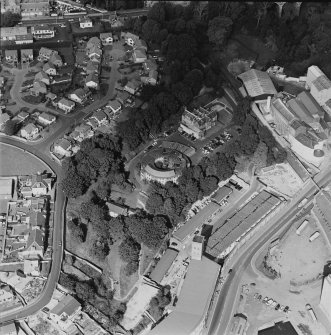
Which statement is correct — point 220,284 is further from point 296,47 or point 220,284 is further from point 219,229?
point 296,47

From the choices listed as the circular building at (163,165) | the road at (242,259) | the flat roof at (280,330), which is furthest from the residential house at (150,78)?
the flat roof at (280,330)

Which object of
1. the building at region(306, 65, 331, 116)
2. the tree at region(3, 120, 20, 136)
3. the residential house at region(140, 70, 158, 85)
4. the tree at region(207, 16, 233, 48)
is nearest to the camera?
the tree at region(3, 120, 20, 136)

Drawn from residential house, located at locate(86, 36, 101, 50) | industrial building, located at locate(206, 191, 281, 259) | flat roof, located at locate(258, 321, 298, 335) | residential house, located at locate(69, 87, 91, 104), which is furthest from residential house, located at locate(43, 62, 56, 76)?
flat roof, located at locate(258, 321, 298, 335)

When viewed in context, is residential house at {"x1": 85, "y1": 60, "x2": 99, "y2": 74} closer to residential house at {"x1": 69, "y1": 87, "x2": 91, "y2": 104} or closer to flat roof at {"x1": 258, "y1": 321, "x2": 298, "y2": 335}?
residential house at {"x1": 69, "y1": 87, "x2": 91, "y2": 104}

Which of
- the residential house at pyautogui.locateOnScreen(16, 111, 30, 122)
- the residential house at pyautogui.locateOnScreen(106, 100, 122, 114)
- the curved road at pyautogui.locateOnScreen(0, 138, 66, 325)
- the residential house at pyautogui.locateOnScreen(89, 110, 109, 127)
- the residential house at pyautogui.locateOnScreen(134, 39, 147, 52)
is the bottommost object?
the curved road at pyautogui.locateOnScreen(0, 138, 66, 325)

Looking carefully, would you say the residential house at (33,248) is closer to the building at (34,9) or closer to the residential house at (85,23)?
the residential house at (85,23)

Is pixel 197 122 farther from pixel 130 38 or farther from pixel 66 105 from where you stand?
pixel 130 38
